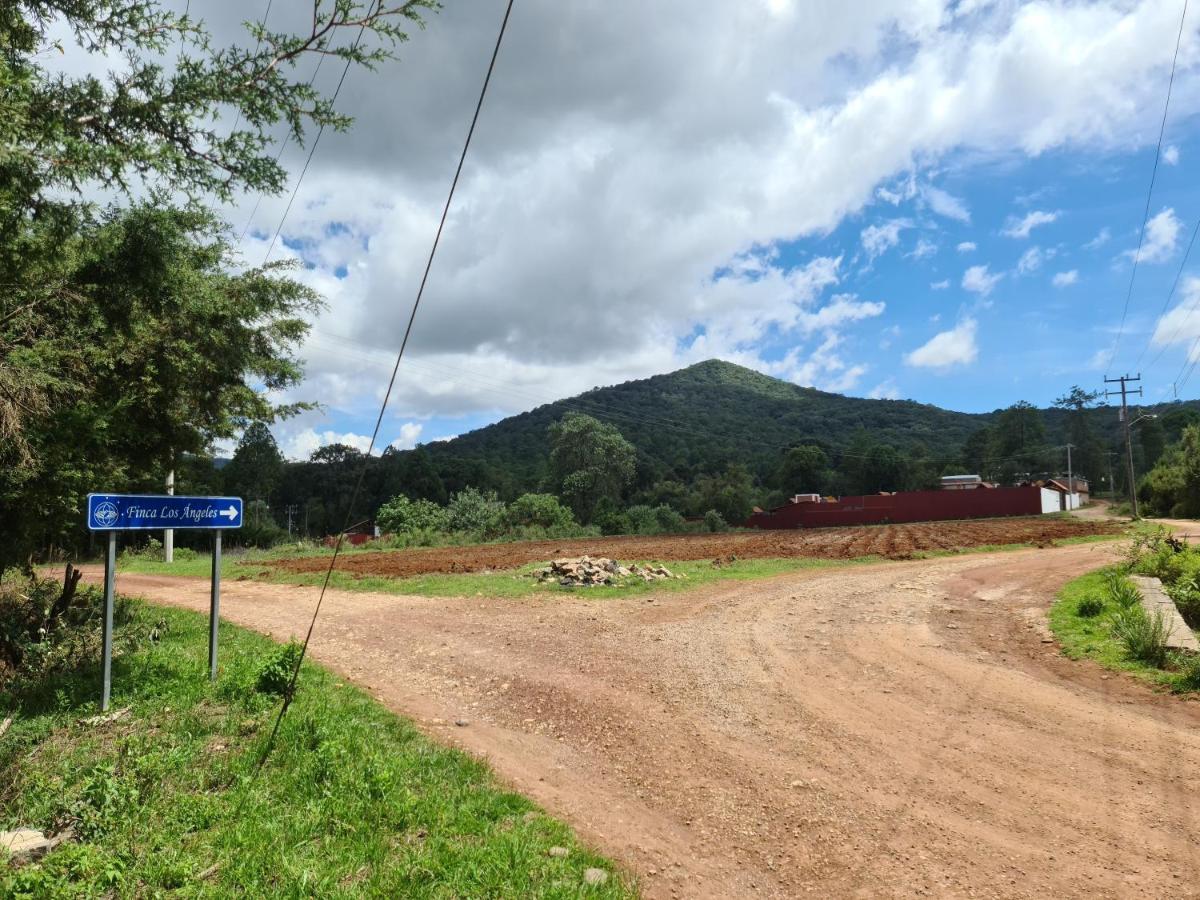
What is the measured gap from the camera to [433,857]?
3977 mm

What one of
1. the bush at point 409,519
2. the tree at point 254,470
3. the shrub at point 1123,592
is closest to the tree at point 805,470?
the bush at point 409,519

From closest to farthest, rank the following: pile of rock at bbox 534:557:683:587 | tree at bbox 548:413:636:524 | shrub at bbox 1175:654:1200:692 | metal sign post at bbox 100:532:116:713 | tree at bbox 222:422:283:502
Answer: metal sign post at bbox 100:532:116:713 → shrub at bbox 1175:654:1200:692 → pile of rock at bbox 534:557:683:587 → tree at bbox 548:413:636:524 → tree at bbox 222:422:283:502

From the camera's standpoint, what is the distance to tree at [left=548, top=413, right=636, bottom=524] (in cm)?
5997

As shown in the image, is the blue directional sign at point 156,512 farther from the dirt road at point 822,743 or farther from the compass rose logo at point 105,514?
the dirt road at point 822,743

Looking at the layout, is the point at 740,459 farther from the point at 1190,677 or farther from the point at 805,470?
the point at 1190,677

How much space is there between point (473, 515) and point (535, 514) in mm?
3903

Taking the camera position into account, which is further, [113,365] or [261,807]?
[113,365]

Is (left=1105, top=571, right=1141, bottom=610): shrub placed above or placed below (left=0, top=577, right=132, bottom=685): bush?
above

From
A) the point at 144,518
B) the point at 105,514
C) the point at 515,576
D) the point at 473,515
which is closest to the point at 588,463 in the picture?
the point at 473,515

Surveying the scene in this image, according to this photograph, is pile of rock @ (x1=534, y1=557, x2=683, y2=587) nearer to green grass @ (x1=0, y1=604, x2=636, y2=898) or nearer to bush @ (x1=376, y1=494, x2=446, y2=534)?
green grass @ (x1=0, y1=604, x2=636, y2=898)

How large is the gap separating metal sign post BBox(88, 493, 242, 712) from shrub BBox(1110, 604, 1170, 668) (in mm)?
10933

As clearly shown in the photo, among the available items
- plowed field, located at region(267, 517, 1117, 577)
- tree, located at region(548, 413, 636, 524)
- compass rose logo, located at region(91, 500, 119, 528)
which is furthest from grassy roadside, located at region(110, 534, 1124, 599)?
tree, located at region(548, 413, 636, 524)

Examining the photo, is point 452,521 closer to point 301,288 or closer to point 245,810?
point 301,288

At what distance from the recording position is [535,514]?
42.7m
